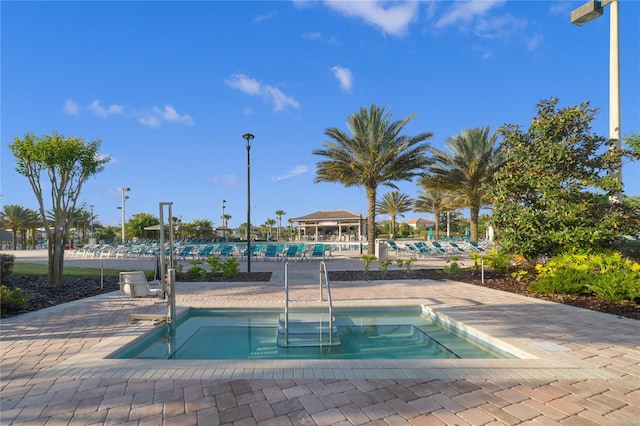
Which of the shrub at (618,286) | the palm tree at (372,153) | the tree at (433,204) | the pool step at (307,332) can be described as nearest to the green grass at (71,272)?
the pool step at (307,332)

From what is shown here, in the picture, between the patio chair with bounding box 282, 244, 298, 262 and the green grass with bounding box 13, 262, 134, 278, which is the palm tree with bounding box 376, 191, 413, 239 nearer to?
the patio chair with bounding box 282, 244, 298, 262

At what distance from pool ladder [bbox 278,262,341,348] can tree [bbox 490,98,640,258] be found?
236 inches

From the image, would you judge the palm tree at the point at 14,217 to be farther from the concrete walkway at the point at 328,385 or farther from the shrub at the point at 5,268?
the concrete walkway at the point at 328,385

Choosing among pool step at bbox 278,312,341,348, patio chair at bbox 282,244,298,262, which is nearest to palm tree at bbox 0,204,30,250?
patio chair at bbox 282,244,298,262

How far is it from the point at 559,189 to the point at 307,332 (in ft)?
23.6

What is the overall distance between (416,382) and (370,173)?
46.3 feet

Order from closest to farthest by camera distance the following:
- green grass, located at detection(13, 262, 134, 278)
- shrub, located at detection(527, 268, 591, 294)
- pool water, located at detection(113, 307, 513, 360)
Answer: pool water, located at detection(113, 307, 513, 360)
shrub, located at detection(527, 268, 591, 294)
green grass, located at detection(13, 262, 134, 278)

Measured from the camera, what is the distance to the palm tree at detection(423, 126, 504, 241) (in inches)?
698

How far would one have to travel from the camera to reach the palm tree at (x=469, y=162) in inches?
698

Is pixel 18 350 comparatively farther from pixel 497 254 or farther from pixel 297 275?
pixel 497 254

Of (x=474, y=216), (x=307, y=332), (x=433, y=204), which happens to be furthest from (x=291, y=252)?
(x=433, y=204)

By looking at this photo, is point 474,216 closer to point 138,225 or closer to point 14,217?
point 138,225

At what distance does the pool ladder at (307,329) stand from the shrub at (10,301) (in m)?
4.30

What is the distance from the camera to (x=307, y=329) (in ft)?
17.5
